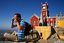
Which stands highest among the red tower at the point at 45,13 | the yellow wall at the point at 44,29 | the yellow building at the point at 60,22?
the red tower at the point at 45,13

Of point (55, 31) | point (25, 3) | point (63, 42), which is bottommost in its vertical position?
point (63, 42)

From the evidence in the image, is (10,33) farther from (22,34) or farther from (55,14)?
(55,14)

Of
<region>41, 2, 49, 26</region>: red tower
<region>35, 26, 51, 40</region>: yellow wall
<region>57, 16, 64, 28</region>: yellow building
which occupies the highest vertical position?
<region>41, 2, 49, 26</region>: red tower

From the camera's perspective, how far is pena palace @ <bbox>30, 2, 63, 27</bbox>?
3.42 metres

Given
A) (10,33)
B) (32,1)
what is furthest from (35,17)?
(10,33)

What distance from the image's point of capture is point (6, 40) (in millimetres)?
3375

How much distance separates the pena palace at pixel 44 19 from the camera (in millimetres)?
3424

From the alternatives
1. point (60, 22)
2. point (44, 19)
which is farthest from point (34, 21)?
point (60, 22)

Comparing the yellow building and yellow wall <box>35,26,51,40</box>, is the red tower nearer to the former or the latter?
yellow wall <box>35,26,51,40</box>

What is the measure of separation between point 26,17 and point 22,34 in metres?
0.35

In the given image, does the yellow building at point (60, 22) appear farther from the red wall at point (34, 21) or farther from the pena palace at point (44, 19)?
the red wall at point (34, 21)

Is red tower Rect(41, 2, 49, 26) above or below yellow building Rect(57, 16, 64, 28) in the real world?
above

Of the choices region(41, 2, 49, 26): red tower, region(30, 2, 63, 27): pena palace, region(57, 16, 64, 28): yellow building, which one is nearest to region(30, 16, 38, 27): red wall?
region(30, 2, 63, 27): pena palace

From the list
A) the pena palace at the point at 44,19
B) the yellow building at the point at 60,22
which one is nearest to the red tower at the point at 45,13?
the pena palace at the point at 44,19
